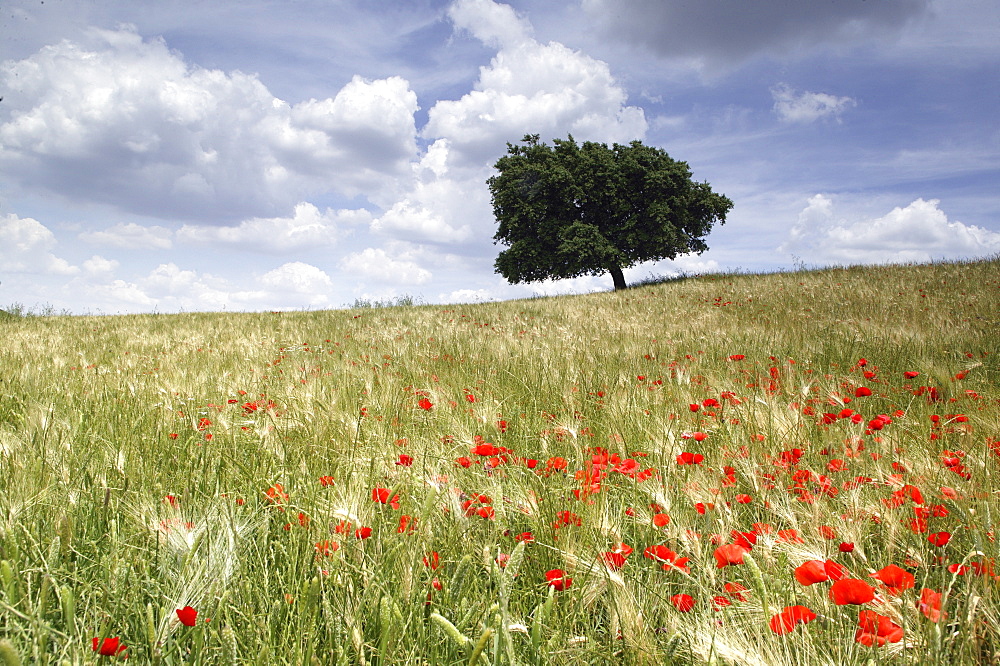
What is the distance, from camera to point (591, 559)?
57.4 inches

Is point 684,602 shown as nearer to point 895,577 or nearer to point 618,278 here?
point 895,577

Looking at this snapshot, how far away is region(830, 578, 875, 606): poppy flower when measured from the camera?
3.34 ft

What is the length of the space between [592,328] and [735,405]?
564cm

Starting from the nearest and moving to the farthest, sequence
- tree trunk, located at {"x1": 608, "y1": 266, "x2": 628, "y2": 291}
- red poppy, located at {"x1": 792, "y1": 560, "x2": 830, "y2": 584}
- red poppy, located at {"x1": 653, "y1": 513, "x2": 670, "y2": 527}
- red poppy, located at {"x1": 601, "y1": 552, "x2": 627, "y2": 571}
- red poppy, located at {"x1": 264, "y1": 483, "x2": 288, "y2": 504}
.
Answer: red poppy, located at {"x1": 792, "y1": 560, "x2": 830, "y2": 584} < red poppy, located at {"x1": 601, "y1": 552, "x2": 627, "y2": 571} < red poppy, located at {"x1": 653, "y1": 513, "x2": 670, "y2": 527} < red poppy, located at {"x1": 264, "y1": 483, "x2": 288, "y2": 504} < tree trunk, located at {"x1": 608, "y1": 266, "x2": 628, "y2": 291}

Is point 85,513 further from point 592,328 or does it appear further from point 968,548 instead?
point 592,328

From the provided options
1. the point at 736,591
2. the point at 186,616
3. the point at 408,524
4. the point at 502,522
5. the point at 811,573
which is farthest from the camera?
Result: the point at 502,522

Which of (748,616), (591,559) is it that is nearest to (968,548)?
(748,616)

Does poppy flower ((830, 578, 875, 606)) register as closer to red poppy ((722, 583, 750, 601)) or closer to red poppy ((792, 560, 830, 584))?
red poppy ((792, 560, 830, 584))

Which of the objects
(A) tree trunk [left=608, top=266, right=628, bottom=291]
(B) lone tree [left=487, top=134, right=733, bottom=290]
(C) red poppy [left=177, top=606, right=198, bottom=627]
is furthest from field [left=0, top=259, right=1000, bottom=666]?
(A) tree trunk [left=608, top=266, right=628, bottom=291]

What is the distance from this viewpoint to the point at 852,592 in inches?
40.6

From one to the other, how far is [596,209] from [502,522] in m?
28.6

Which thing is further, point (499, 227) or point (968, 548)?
point (499, 227)

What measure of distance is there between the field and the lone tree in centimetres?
2333

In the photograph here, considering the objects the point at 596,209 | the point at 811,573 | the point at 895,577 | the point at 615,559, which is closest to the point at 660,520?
the point at 615,559
